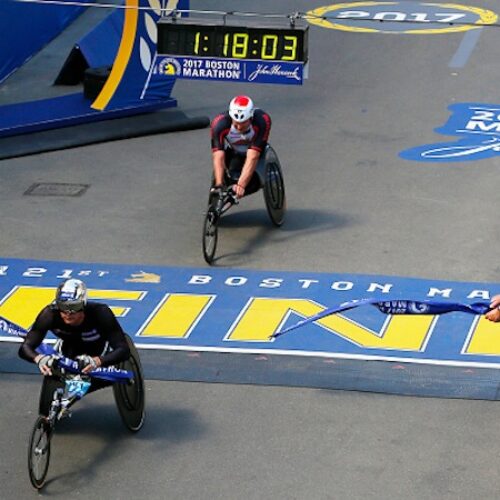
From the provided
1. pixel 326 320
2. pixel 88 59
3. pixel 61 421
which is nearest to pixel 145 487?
pixel 61 421

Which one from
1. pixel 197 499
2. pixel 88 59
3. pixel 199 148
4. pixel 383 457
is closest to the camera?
pixel 197 499

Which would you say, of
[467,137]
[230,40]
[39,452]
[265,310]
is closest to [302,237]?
[265,310]

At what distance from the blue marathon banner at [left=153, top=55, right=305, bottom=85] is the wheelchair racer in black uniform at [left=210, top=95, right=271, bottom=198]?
9.35 ft

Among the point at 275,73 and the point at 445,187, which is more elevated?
the point at 275,73

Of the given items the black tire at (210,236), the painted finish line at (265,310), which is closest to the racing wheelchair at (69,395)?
the painted finish line at (265,310)

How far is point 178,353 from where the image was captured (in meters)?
13.9

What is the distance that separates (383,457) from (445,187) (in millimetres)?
8148

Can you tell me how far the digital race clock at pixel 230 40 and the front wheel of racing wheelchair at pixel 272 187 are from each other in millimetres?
2526

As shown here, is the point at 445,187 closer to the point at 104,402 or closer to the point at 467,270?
the point at 467,270

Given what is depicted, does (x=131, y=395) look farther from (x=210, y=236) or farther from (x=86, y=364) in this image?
(x=210, y=236)

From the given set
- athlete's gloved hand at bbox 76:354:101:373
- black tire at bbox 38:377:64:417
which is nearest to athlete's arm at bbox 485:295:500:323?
athlete's gloved hand at bbox 76:354:101:373

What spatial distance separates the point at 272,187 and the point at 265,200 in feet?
0.80

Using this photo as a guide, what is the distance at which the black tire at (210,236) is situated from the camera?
16.2 metres

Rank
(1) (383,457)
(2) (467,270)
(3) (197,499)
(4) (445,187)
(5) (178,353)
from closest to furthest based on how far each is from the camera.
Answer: (3) (197,499) → (1) (383,457) → (5) (178,353) → (2) (467,270) → (4) (445,187)
